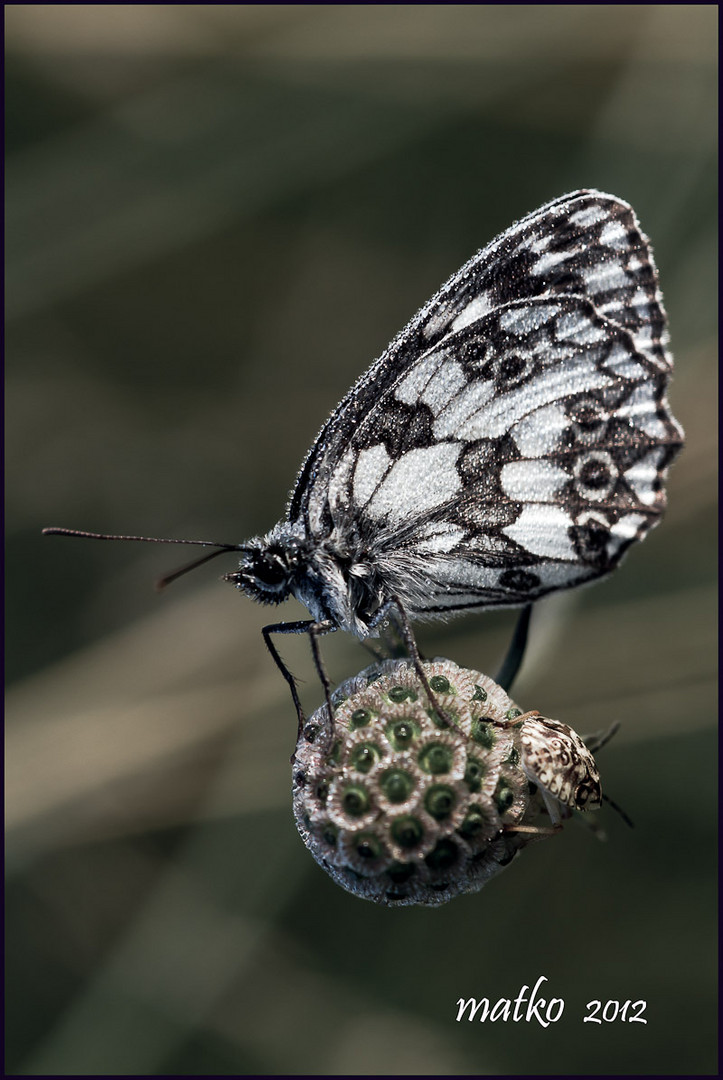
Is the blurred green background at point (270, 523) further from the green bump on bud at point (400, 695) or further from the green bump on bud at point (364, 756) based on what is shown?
the green bump on bud at point (364, 756)

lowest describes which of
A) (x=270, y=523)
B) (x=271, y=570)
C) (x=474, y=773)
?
(x=474, y=773)

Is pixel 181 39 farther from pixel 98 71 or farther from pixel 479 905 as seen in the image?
pixel 479 905

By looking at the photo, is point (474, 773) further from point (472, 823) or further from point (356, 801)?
point (356, 801)

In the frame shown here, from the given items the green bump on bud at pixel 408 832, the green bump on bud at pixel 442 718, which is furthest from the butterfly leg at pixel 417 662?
the green bump on bud at pixel 408 832

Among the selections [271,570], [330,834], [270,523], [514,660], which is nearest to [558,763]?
[514,660]

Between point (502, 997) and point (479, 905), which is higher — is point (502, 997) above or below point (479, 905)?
below

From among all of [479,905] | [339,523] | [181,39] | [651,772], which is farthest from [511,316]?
[181,39]

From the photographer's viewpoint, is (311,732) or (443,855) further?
(311,732)
